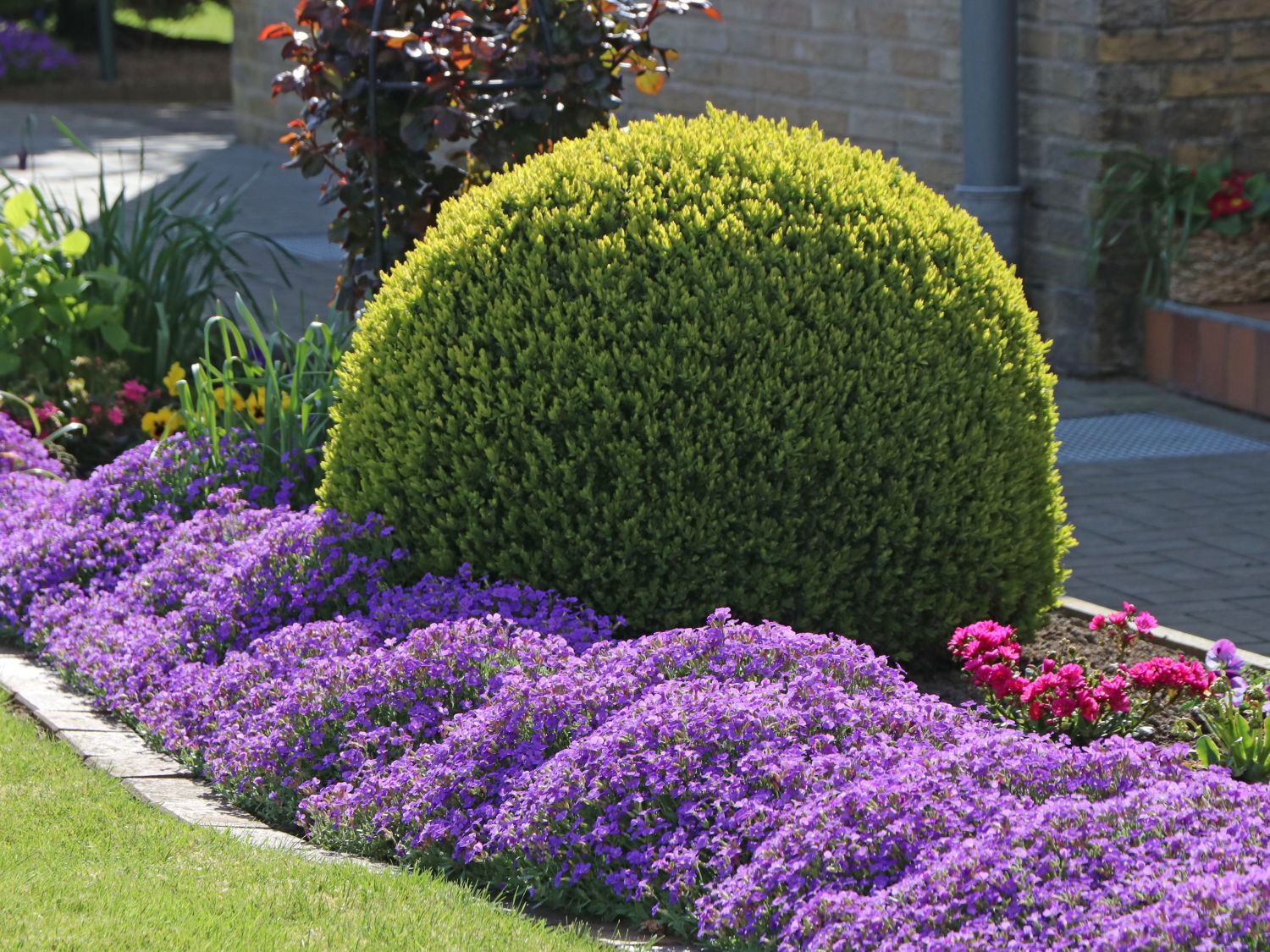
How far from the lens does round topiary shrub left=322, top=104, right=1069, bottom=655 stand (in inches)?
189

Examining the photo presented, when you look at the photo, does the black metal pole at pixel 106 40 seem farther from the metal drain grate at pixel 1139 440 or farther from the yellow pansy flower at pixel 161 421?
the metal drain grate at pixel 1139 440

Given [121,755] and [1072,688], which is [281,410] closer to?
[121,755]

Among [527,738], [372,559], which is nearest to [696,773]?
[527,738]

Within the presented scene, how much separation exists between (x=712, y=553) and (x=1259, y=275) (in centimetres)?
Result: 504

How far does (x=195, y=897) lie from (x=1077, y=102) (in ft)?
22.0

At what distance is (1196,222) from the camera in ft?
29.2

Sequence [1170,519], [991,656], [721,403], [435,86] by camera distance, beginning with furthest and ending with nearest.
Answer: [1170,519]
[435,86]
[721,403]
[991,656]

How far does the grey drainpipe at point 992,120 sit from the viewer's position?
902cm

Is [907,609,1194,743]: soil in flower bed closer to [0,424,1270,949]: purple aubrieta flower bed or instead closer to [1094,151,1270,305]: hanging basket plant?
[0,424,1270,949]: purple aubrieta flower bed

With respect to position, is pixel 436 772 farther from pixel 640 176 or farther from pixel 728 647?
pixel 640 176

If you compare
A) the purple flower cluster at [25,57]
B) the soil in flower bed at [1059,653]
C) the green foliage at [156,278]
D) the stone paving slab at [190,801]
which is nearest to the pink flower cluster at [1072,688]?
the soil in flower bed at [1059,653]

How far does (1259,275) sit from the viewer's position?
8914 mm

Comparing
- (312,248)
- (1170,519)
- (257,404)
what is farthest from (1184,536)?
(312,248)

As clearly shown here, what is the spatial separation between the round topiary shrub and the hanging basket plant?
401cm
